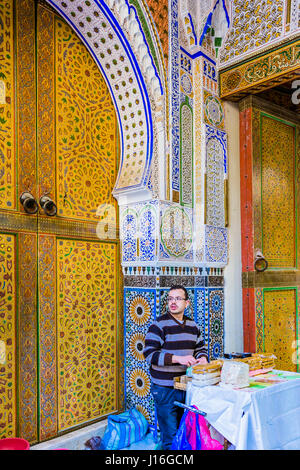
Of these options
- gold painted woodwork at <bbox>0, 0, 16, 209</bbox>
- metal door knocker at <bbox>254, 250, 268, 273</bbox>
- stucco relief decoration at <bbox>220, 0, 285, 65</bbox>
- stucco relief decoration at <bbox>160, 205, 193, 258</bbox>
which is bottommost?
metal door knocker at <bbox>254, 250, 268, 273</bbox>

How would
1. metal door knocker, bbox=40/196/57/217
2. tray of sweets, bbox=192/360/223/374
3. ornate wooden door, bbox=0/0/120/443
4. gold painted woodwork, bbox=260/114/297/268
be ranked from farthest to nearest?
gold painted woodwork, bbox=260/114/297/268
metal door knocker, bbox=40/196/57/217
ornate wooden door, bbox=0/0/120/443
tray of sweets, bbox=192/360/223/374

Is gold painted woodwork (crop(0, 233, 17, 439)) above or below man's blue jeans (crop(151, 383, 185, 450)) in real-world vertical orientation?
above

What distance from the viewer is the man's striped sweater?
2.50 meters

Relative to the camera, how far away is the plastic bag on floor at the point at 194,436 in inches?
83.4

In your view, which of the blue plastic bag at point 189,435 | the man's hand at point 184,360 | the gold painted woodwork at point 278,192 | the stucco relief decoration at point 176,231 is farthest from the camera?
the gold painted woodwork at point 278,192

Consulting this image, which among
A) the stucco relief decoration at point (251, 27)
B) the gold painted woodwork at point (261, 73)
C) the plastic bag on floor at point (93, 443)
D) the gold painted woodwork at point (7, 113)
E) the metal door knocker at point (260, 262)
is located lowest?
the plastic bag on floor at point (93, 443)

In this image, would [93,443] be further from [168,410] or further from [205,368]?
[205,368]

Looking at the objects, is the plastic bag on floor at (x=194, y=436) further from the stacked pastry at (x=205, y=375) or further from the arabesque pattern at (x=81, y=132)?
the arabesque pattern at (x=81, y=132)

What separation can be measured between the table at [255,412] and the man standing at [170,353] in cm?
23

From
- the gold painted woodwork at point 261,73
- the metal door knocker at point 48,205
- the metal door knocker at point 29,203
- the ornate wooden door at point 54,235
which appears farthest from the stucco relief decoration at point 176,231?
the gold painted woodwork at point 261,73

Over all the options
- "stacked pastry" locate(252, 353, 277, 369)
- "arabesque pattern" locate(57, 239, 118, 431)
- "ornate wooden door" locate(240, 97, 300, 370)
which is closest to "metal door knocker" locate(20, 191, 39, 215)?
"arabesque pattern" locate(57, 239, 118, 431)

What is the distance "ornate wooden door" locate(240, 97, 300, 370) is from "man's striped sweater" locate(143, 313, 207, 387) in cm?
122

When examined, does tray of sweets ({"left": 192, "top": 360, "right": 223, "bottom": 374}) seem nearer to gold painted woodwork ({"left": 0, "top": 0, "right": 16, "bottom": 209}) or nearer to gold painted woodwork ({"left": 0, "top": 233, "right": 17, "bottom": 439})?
gold painted woodwork ({"left": 0, "top": 233, "right": 17, "bottom": 439})

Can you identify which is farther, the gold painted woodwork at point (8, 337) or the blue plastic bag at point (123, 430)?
the blue plastic bag at point (123, 430)
